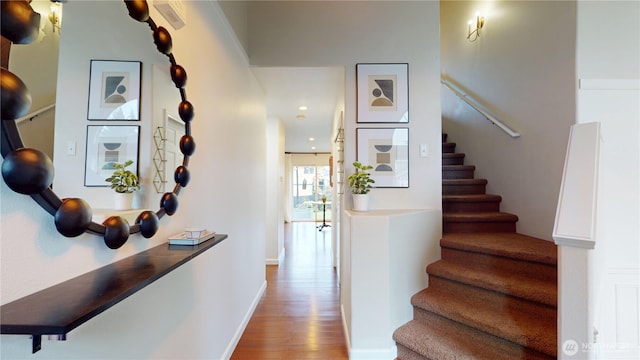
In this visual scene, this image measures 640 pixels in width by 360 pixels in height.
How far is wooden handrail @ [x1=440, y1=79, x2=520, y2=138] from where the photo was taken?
2614mm

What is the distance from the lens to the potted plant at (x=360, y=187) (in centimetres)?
227

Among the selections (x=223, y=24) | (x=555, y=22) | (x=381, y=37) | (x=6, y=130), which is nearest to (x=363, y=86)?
(x=381, y=37)

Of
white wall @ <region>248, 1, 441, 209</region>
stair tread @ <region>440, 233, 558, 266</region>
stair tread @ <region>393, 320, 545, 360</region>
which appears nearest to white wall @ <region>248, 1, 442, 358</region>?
white wall @ <region>248, 1, 441, 209</region>

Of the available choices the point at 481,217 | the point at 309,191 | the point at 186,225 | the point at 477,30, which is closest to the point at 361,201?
the point at 481,217

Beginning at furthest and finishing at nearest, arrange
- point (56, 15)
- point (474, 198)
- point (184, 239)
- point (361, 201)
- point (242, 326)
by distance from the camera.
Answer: point (474, 198) < point (242, 326) < point (361, 201) < point (184, 239) < point (56, 15)

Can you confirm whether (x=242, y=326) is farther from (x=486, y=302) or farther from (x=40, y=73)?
(x=40, y=73)

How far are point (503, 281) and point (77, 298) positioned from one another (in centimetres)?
222

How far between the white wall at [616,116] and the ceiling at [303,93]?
6.22 feet

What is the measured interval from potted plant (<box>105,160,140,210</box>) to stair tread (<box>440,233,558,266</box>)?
2.27m

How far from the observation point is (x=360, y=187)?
2.29 m

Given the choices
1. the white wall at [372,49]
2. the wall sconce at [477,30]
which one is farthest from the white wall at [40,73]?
the wall sconce at [477,30]

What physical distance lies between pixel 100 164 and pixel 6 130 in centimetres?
25

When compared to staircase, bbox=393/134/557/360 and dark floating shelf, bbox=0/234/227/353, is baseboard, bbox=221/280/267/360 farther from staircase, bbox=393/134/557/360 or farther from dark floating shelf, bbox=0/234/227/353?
dark floating shelf, bbox=0/234/227/353

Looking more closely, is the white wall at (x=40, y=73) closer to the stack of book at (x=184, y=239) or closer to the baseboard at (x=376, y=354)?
the stack of book at (x=184, y=239)
